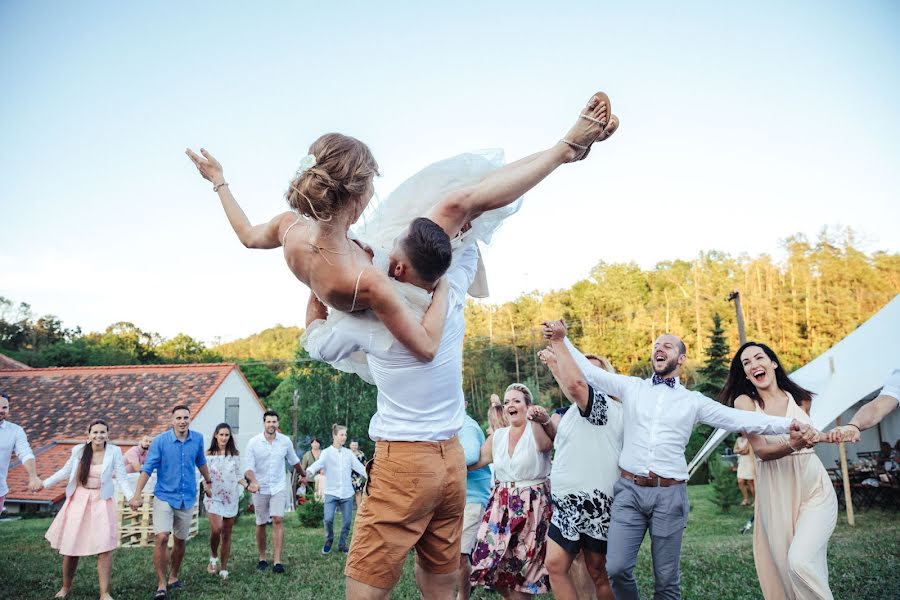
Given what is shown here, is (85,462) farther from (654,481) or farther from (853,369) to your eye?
(853,369)

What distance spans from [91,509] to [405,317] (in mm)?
6753

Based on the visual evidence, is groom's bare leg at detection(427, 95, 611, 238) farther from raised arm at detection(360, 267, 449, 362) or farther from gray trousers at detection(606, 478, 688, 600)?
gray trousers at detection(606, 478, 688, 600)

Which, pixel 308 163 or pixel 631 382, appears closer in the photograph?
pixel 308 163

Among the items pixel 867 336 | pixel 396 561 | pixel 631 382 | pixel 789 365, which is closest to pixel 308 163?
pixel 396 561

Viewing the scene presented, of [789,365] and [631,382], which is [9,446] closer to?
[631,382]

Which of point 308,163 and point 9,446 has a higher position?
point 308,163

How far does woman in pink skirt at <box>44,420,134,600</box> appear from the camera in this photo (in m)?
7.05

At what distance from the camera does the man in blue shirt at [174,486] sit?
7430 mm

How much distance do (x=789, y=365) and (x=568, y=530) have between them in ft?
122

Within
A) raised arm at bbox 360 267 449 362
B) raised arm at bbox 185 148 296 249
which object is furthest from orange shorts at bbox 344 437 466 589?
raised arm at bbox 185 148 296 249

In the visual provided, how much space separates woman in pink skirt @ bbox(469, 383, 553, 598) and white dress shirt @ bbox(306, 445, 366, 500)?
5831mm

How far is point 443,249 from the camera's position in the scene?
2.38 metres

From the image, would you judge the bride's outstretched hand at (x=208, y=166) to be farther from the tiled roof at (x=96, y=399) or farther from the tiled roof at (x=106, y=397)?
the tiled roof at (x=106, y=397)

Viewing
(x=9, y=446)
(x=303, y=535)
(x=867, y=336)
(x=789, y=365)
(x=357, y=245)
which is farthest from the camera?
(x=789, y=365)
